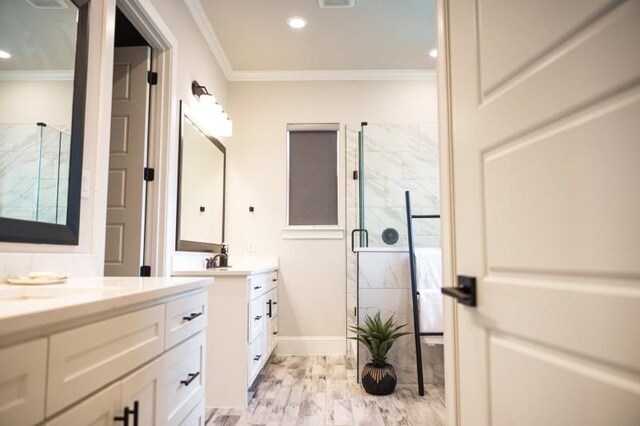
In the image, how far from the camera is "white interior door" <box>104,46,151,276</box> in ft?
7.36

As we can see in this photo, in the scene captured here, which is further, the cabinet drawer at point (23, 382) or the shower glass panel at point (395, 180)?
the shower glass panel at point (395, 180)

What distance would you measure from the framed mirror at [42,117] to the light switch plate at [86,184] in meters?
0.03

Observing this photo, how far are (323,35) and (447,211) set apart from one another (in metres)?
2.55

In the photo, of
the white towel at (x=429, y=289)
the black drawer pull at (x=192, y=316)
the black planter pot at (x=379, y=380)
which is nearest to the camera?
the black drawer pull at (x=192, y=316)

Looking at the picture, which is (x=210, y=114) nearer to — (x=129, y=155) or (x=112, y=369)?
(x=129, y=155)

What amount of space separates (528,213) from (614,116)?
9.4 inches

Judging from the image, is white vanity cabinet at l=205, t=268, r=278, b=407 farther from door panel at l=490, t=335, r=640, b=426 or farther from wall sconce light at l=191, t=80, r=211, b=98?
door panel at l=490, t=335, r=640, b=426

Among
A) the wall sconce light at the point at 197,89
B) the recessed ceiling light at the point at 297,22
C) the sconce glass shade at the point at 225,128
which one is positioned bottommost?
the sconce glass shade at the point at 225,128

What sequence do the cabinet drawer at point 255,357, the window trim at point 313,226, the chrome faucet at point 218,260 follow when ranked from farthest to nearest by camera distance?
1. the window trim at point 313,226
2. the chrome faucet at point 218,260
3. the cabinet drawer at point 255,357

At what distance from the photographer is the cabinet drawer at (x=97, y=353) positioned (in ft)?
2.30

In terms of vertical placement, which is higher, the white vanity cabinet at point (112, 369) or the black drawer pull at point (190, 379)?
the white vanity cabinet at point (112, 369)

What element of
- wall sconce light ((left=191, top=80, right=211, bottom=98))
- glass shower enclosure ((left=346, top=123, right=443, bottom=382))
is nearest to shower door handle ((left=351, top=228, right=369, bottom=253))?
glass shower enclosure ((left=346, top=123, right=443, bottom=382))

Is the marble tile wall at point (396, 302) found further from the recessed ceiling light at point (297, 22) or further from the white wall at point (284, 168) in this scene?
the recessed ceiling light at point (297, 22)

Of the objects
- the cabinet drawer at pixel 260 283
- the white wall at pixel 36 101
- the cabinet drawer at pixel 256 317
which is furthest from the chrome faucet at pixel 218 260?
the white wall at pixel 36 101
